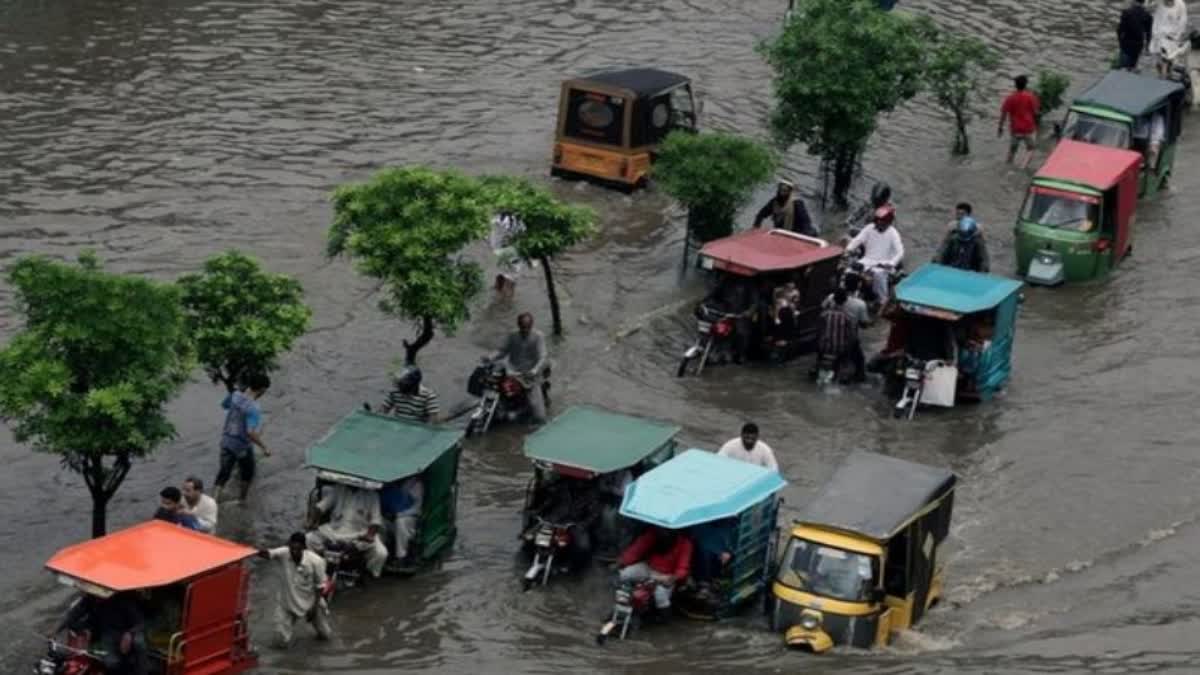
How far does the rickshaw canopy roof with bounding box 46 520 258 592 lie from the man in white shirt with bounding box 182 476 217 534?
126 centimetres

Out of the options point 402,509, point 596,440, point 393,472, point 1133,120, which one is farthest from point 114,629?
point 1133,120

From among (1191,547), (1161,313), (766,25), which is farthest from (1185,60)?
(1191,547)

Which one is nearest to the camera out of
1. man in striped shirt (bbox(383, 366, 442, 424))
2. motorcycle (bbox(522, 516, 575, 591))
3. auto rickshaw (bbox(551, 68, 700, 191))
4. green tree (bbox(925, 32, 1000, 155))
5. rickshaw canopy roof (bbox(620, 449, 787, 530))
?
rickshaw canopy roof (bbox(620, 449, 787, 530))

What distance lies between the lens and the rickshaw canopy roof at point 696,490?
2209 centimetres

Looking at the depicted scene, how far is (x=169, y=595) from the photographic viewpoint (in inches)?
827

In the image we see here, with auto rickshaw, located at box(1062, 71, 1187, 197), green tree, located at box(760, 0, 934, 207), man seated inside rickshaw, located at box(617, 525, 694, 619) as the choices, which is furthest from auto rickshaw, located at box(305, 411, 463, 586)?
auto rickshaw, located at box(1062, 71, 1187, 197)

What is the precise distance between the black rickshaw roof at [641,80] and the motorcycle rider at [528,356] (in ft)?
29.6

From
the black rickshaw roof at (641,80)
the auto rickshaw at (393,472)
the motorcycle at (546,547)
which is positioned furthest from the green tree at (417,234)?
the black rickshaw roof at (641,80)

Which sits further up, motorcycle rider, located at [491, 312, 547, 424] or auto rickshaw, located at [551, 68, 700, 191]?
auto rickshaw, located at [551, 68, 700, 191]

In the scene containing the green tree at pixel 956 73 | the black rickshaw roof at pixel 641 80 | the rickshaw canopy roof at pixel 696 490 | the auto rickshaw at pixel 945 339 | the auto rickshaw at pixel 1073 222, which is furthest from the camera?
the green tree at pixel 956 73

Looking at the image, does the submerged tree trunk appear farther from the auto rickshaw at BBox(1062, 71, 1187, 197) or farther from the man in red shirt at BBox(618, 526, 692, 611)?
the auto rickshaw at BBox(1062, 71, 1187, 197)

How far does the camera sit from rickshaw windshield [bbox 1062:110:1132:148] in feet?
118

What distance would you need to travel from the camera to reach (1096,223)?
32.4m

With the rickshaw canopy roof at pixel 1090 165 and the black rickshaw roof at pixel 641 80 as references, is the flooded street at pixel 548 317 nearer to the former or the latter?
the rickshaw canopy roof at pixel 1090 165
